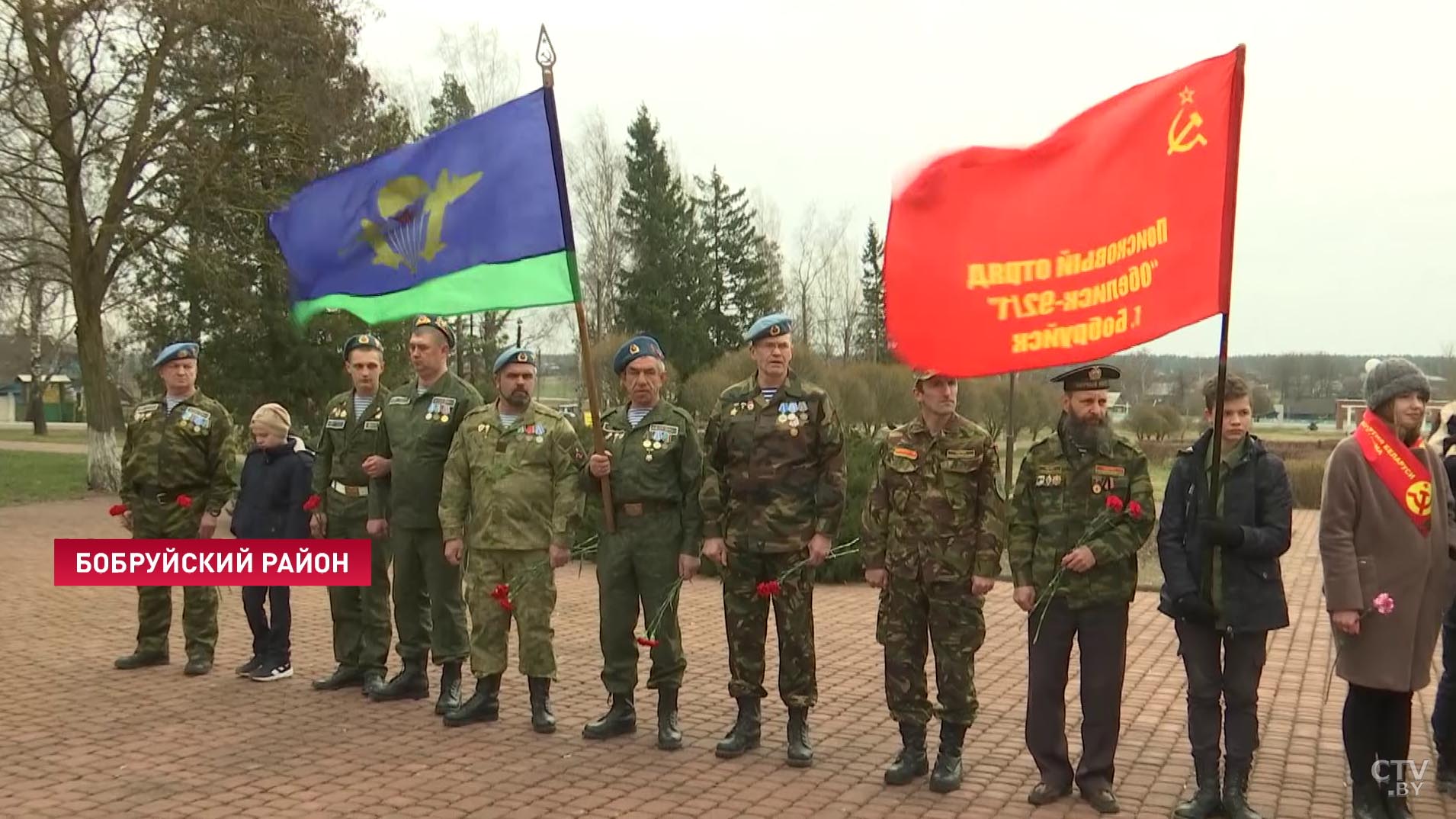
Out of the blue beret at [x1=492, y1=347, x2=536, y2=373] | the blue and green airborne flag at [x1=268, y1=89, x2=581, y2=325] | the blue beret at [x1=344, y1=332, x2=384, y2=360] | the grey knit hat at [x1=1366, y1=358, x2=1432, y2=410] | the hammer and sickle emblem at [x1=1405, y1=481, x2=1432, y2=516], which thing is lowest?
the hammer and sickle emblem at [x1=1405, y1=481, x2=1432, y2=516]

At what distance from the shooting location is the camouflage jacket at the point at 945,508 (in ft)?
17.6

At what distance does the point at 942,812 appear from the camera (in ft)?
16.5

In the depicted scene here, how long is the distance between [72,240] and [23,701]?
16.7 metres

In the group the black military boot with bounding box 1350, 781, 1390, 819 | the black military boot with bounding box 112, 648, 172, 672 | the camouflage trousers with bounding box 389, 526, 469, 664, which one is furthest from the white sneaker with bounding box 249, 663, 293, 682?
the black military boot with bounding box 1350, 781, 1390, 819

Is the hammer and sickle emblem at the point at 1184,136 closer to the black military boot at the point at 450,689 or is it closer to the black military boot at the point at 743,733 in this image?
the black military boot at the point at 743,733

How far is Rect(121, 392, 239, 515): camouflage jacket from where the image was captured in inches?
304

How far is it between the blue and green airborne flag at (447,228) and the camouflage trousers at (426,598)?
132 cm

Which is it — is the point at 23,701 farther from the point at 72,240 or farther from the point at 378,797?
the point at 72,240

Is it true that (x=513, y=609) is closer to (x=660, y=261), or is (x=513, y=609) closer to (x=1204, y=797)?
(x=1204, y=797)

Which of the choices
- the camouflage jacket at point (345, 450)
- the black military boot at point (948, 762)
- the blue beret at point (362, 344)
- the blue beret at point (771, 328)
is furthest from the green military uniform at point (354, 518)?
the black military boot at point (948, 762)

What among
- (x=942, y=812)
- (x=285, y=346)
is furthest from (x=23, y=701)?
(x=285, y=346)

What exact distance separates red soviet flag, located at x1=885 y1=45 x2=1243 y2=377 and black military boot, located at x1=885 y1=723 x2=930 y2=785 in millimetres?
1834
